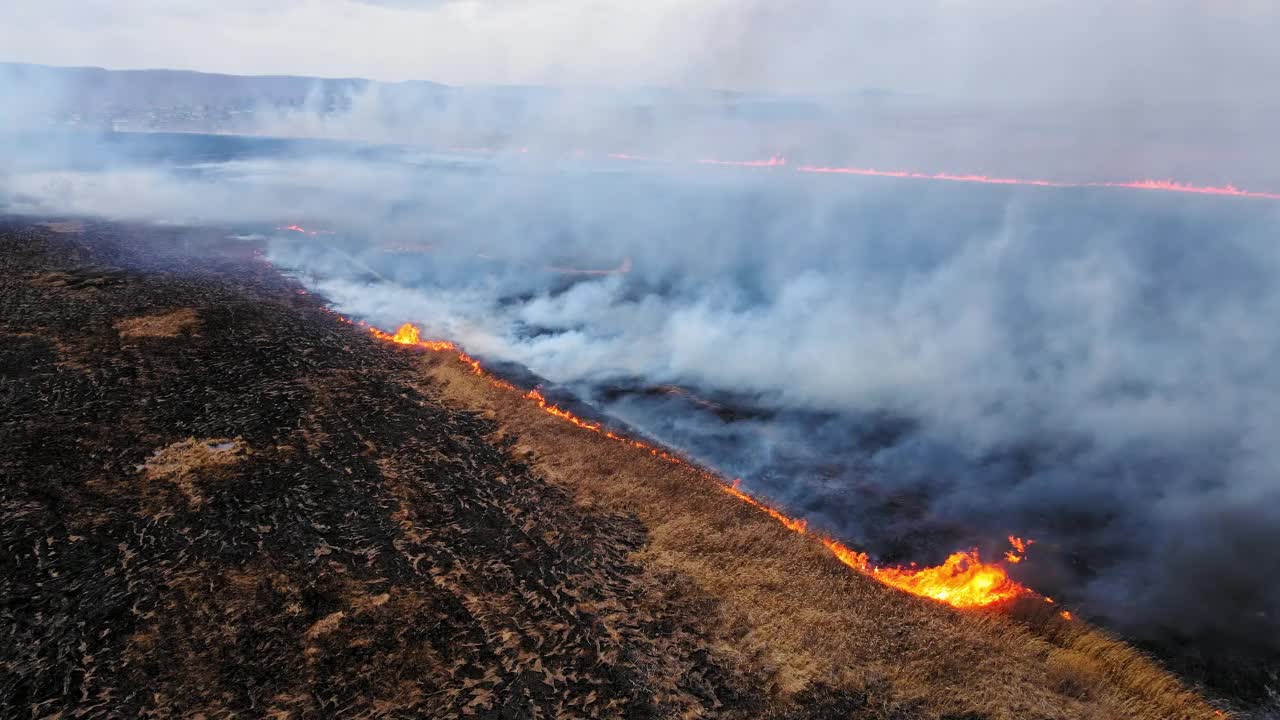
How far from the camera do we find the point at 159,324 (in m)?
32.7

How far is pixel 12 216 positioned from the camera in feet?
214

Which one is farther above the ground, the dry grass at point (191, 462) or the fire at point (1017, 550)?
the dry grass at point (191, 462)

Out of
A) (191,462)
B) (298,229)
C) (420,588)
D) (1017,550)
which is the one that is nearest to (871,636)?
(420,588)

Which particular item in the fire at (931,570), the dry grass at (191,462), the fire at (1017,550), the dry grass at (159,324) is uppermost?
the dry grass at (159,324)

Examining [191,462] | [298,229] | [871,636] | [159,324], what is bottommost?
[871,636]

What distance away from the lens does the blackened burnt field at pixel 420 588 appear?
13250mm

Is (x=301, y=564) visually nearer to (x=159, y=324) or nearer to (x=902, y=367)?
(x=159, y=324)

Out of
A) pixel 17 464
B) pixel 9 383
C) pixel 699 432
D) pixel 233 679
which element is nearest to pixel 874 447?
pixel 699 432

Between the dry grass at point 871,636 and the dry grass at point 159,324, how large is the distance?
2455 cm

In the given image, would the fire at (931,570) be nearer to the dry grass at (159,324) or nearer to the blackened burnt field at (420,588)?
the blackened burnt field at (420,588)

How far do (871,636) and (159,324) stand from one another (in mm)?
35469

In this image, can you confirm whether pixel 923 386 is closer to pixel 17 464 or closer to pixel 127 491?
pixel 127 491

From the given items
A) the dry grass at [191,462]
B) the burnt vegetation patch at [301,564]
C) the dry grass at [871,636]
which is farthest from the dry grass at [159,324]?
the dry grass at [871,636]

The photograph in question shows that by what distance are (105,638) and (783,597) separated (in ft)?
50.1
